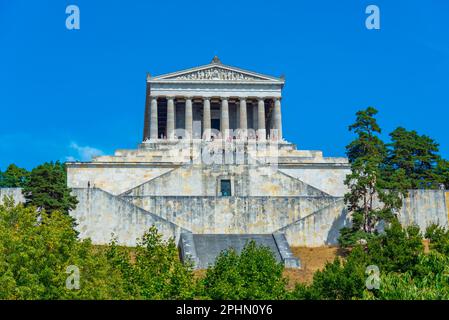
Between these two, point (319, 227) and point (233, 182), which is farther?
point (233, 182)

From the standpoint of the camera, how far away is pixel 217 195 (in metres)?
69.4

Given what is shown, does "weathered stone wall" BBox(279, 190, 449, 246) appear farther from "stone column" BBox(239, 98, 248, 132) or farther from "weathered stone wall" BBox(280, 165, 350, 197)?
"stone column" BBox(239, 98, 248, 132)

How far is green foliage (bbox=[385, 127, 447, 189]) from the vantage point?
266 feet

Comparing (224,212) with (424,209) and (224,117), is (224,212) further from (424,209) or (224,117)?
(224,117)

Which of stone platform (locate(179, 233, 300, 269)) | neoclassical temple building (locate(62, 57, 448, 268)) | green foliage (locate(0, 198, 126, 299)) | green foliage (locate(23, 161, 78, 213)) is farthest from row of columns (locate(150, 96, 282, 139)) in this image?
green foliage (locate(0, 198, 126, 299))

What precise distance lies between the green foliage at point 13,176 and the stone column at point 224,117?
20.6 metres

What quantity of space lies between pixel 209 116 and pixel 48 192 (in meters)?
38.7

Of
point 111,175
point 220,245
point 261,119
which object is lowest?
point 220,245

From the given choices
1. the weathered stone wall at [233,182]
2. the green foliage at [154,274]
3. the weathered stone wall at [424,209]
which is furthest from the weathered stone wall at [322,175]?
the green foliage at [154,274]

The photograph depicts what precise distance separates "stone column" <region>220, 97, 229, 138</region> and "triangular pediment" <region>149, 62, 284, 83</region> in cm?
255

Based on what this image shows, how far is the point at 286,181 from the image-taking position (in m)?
71.1

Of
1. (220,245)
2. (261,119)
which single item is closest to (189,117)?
(261,119)

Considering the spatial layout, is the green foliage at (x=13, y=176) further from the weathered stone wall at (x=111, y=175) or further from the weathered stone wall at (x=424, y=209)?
the weathered stone wall at (x=424, y=209)

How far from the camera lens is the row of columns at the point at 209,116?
95.9 metres
